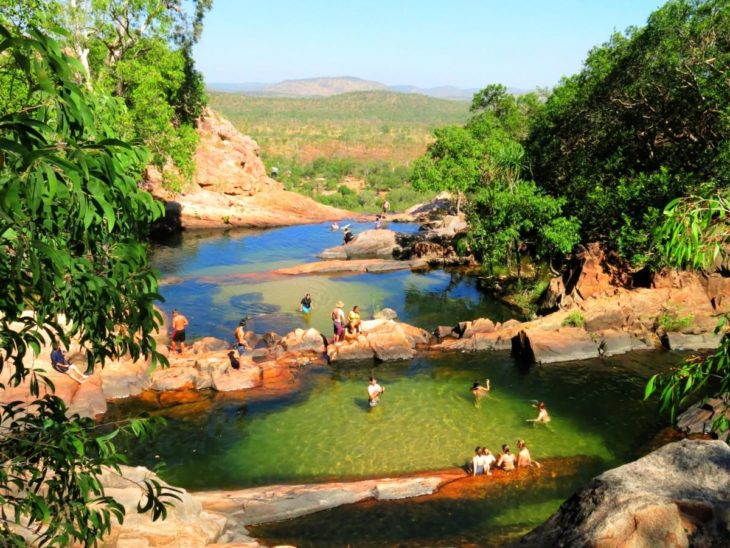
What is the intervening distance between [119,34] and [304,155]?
199 feet

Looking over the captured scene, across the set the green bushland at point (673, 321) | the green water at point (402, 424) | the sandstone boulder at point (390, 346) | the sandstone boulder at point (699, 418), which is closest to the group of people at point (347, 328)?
the sandstone boulder at point (390, 346)

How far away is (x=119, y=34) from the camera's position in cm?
3266

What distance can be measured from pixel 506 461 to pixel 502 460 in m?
0.10

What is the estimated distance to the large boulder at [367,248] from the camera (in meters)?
39.5

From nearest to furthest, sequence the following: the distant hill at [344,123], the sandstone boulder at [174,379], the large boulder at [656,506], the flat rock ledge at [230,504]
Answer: the large boulder at [656,506] < the flat rock ledge at [230,504] < the sandstone boulder at [174,379] < the distant hill at [344,123]

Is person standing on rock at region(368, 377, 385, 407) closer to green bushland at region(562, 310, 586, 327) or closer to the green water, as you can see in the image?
the green water

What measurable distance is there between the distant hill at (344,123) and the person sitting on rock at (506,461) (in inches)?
2728

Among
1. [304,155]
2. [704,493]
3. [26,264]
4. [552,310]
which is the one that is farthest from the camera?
[304,155]

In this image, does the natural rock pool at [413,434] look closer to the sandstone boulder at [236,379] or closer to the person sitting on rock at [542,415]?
the person sitting on rock at [542,415]

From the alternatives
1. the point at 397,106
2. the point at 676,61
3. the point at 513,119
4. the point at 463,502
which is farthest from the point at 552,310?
the point at 397,106

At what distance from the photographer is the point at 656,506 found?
7719 millimetres

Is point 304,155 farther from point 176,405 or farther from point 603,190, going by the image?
point 176,405

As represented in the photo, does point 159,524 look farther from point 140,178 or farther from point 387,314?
point 387,314

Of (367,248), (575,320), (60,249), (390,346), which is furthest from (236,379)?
(367,248)
